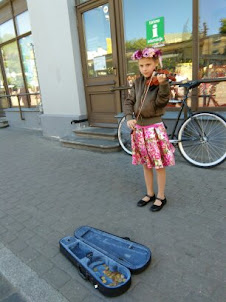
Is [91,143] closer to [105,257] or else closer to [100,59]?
[100,59]

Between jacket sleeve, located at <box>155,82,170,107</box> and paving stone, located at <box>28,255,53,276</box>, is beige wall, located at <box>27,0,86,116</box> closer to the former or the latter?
jacket sleeve, located at <box>155,82,170,107</box>

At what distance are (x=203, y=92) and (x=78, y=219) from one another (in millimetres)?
3120

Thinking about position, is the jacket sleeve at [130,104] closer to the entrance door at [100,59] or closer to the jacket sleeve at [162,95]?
the jacket sleeve at [162,95]

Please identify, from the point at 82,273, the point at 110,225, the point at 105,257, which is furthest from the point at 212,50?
the point at 82,273

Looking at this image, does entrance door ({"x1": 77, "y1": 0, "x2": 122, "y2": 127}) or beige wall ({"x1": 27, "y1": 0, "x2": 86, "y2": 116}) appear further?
beige wall ({"x1": 27, "y1": 0, "x2": 86, "y2": 116})

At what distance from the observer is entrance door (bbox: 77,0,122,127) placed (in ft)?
17.9

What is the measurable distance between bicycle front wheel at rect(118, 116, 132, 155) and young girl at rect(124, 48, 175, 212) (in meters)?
2.05

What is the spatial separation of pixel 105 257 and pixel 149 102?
5.06 feet

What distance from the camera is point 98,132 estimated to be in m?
5.68

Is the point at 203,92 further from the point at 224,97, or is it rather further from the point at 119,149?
the point at 119,149

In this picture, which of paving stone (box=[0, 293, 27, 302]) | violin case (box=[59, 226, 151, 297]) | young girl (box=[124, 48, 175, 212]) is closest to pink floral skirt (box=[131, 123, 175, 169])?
young girl (box=[124, 48, 175, 212])

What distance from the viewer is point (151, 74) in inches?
100

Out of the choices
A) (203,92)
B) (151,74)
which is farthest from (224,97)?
(151,74)

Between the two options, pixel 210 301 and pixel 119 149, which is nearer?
pixel 210 301
